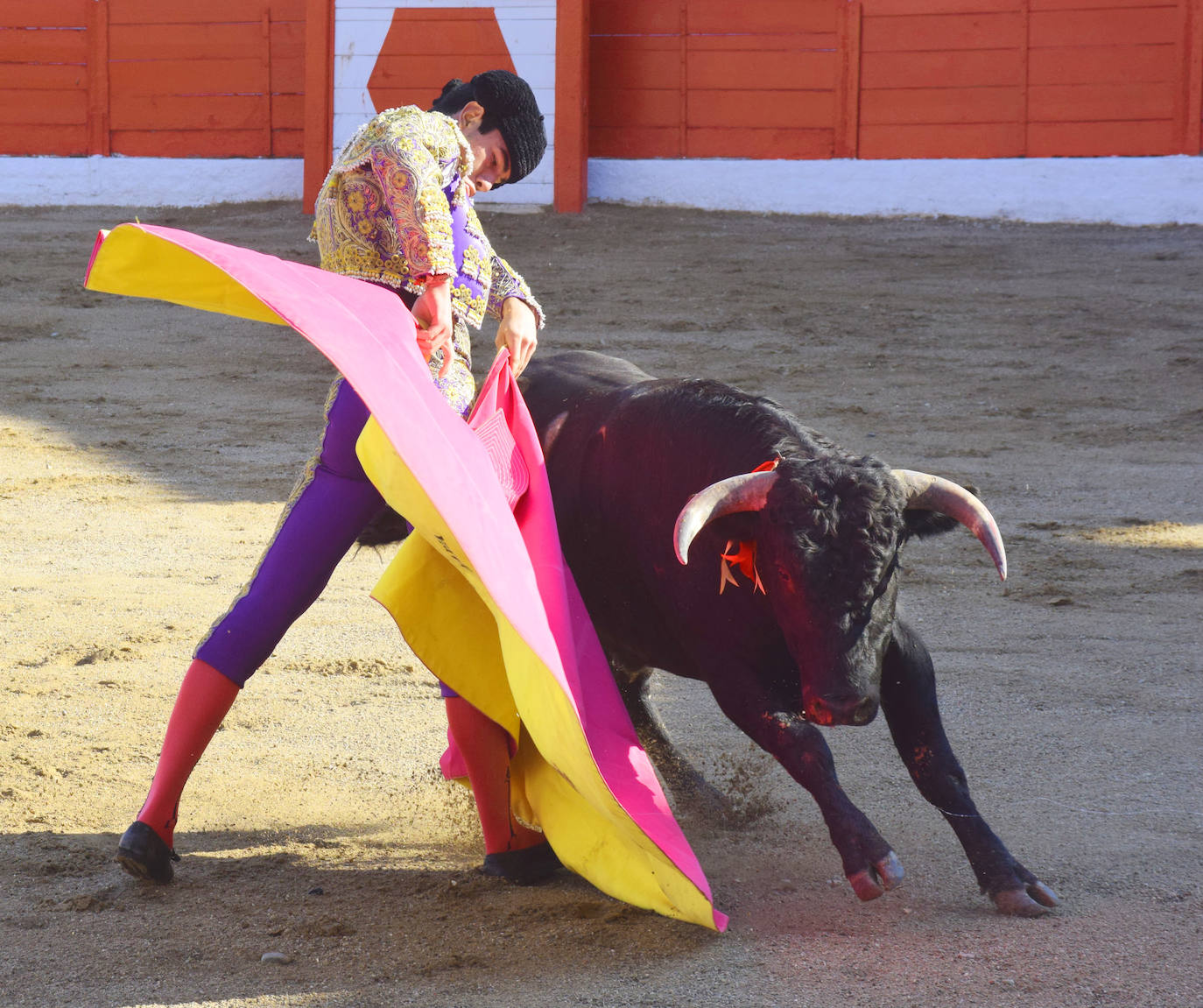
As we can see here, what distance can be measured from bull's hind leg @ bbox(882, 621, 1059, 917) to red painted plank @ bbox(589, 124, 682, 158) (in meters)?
7.81

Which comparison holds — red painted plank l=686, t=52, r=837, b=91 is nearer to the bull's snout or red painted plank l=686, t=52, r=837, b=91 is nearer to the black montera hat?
the black montera hat

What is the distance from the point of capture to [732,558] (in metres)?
1.88

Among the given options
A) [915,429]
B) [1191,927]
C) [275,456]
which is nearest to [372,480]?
[1191,927]

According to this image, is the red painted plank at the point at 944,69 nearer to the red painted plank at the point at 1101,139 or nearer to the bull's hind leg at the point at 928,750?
the red painted plank at the point at 1101,139

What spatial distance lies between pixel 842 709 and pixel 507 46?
816cm

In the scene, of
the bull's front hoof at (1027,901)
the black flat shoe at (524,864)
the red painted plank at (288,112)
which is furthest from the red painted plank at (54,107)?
the bull's front hoof at (1027,901)

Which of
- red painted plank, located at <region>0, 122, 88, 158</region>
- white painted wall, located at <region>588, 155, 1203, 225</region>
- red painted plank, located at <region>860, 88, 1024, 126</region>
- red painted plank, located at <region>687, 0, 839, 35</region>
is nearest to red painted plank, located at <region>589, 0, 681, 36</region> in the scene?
red painted plank, located at <region>687, 0, 839, 35</region>

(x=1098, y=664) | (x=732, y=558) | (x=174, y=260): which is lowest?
(x=1098, y=664)

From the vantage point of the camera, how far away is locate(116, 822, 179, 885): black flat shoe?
1896 millimetres

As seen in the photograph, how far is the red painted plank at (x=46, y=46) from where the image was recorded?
9.97 metres

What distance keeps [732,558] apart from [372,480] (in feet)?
1.61

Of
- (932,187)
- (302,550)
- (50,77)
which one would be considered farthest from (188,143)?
(302,550)

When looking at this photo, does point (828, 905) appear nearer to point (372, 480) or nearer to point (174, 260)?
point (372, 480)

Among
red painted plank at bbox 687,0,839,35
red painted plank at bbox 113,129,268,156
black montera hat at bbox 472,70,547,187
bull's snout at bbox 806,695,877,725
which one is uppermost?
red painted plank at bbox 687,0,839,35
